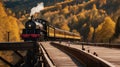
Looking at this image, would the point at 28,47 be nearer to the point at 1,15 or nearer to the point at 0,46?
the point at 0,46

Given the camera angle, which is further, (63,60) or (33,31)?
(33,31)

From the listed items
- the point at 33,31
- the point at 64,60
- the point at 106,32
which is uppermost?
the point at 33,31

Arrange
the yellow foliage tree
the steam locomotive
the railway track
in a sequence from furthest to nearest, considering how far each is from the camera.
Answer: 1. the yellow foliage tree
2. the steam locomotive
3. the railway track

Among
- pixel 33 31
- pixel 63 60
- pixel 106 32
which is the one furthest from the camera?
pixel 106 32

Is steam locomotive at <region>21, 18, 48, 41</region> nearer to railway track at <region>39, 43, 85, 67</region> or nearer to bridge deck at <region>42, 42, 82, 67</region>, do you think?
bridge deck at <region>42, 42, 82, 67</region>

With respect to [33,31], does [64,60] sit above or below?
below

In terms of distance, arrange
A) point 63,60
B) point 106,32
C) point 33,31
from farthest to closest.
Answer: point 106,32, point 33,31, point 63,60

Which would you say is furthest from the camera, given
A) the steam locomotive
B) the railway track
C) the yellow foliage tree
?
the yellow foliage tree

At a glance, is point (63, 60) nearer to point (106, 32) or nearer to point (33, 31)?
point (33, 31)

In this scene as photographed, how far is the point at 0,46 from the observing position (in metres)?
53.8

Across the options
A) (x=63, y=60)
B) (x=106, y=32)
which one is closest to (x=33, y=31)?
(x=63, y=60)

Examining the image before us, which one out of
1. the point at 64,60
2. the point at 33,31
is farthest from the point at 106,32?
the point at 64,60

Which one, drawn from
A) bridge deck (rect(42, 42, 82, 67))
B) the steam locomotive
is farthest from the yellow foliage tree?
bridge deck (rect(42, 42, 82, 67))

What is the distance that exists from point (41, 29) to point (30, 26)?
7.10ft
